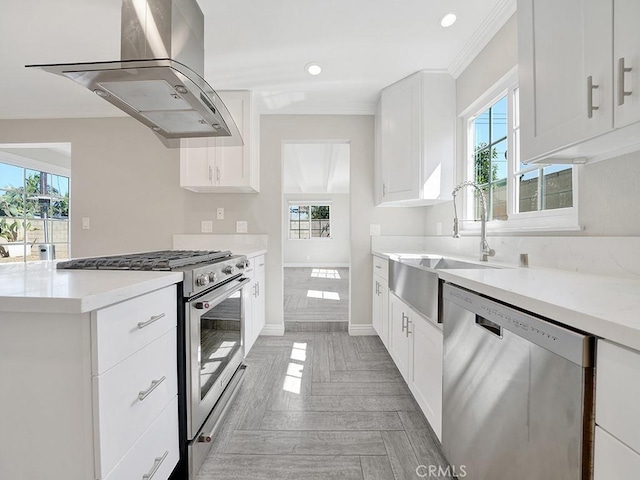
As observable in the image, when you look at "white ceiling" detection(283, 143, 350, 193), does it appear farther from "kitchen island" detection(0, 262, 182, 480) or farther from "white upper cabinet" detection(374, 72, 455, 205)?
"kitchen island" detection(0, 262, 182, 480)

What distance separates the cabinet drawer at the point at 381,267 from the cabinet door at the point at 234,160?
148 cm

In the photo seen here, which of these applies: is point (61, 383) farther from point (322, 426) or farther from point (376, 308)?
point (376, 308)

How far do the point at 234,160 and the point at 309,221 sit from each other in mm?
6382

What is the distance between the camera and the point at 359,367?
230cm

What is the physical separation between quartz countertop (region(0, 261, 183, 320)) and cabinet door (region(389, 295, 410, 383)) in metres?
1.39

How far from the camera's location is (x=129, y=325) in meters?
0.88

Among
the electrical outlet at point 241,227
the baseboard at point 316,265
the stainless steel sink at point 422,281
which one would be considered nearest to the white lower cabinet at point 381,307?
the stainless steel sink at point 422,281

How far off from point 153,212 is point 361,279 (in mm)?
2439

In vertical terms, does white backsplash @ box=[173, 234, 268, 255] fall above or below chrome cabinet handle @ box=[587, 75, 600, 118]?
below

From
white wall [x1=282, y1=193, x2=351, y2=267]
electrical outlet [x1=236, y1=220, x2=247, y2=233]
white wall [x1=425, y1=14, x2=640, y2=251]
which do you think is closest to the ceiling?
white wall [x1=425, y1=14, x2=640, y2=251]

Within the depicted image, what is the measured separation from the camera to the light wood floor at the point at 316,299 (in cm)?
345

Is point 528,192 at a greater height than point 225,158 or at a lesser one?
lesser

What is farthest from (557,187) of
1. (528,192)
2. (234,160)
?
(234,160)

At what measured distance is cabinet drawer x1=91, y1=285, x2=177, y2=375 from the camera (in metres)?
0.76
